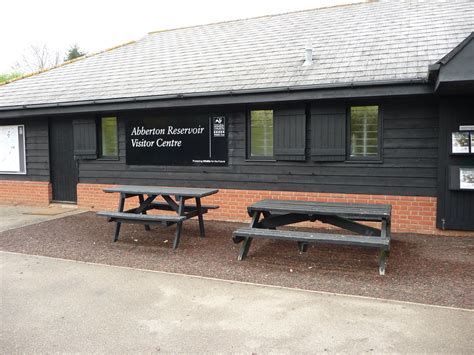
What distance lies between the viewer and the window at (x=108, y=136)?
10141 mm

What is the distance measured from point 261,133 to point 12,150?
281 inches

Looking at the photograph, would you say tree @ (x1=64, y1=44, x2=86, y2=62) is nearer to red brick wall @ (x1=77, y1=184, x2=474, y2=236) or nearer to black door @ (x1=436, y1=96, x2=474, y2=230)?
red brick wall @ (x1=77, y1=184, x2=474, y2=236)

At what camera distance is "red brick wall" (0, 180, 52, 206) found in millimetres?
11070

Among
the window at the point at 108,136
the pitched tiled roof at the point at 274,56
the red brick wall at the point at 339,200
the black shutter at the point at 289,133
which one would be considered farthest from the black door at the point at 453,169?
the window at the point at 108,136

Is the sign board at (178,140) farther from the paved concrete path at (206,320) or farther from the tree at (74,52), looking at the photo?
the tree at (74,52)

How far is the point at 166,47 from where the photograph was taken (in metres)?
12.6

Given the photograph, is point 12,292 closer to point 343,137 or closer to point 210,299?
point 210,299

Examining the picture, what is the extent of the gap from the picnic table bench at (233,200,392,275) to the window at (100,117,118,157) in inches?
202

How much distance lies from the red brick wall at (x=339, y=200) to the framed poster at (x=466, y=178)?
52cm

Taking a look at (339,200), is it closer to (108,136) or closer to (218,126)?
(218,126)

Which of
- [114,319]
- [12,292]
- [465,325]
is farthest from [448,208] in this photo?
[12,292]

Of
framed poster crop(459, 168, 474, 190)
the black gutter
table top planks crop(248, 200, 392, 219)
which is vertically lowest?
table top planks crop(248, 200, 392, 219)

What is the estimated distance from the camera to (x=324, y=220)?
19.6ft

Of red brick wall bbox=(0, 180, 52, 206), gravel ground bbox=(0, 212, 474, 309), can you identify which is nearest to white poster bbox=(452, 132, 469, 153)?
gravel ground bbox=(0, 212, 474, 309)
